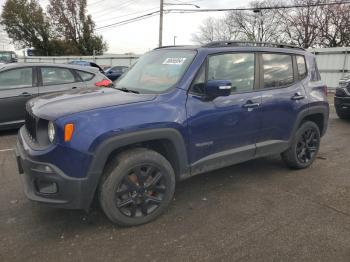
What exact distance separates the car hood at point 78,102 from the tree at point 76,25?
48.7 meters

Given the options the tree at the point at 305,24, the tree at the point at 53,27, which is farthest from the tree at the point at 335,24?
the tree at the point at 53,27

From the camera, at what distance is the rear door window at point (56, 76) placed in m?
6.97

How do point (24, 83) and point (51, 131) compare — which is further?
point (24, 83)

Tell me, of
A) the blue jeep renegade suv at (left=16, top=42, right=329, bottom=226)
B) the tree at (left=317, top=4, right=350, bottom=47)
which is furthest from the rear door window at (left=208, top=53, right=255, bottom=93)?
the tree at (left=317, top=4, right=350, bottom=47)

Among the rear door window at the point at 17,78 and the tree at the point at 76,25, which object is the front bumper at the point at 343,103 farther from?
the tree at the point at 76,25

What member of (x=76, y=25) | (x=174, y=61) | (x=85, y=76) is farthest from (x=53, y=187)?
(x=76, y=25)

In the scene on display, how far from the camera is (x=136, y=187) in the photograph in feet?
10.5

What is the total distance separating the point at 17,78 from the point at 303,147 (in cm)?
561

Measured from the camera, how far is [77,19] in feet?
165

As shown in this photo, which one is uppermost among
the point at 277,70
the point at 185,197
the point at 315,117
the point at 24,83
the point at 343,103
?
the point at 277,70

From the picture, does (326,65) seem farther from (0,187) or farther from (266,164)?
(0,187)

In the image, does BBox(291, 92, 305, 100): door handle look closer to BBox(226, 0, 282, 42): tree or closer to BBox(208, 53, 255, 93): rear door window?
BBox(208, 53, 255, 93): rear door window

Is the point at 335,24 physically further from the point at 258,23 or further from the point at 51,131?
the point at 51,131

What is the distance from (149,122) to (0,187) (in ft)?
7.77
